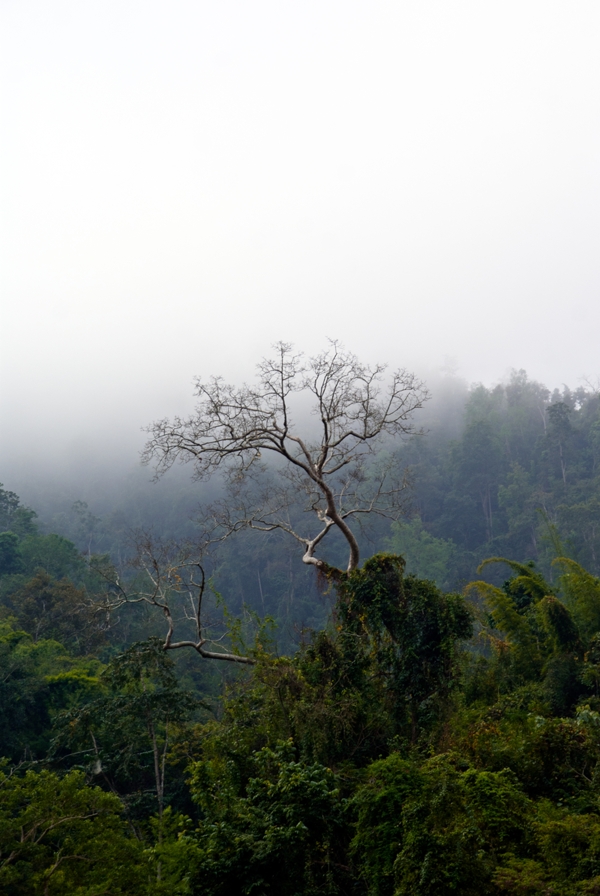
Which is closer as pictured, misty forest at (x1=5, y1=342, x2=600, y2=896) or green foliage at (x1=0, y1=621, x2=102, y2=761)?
misty forest at (x1=5, y1=342, x2=600, y2=896)

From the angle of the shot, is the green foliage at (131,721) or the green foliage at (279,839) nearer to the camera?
the green foliage at (279,839)

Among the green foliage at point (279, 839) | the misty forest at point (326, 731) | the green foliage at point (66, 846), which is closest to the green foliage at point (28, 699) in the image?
the misty forest at point (326, 731)

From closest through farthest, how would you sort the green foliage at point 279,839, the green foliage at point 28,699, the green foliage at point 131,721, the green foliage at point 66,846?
1. the green foliage at point 66,846
2. the green foliage at point 279,839
3. the green foliage at point 131,721
4. the green foliage at point 28,699

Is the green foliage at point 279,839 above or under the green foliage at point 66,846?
above

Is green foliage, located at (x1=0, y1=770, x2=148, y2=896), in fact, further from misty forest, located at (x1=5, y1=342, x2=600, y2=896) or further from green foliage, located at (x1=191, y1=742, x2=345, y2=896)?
green foliage, located at (x1=191, y1=742, x2=345, y2=896)

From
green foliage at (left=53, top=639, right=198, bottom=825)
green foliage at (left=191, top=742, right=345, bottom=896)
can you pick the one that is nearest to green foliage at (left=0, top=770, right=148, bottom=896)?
green foliage at (left=191, top=742, right=345, bottom=896)

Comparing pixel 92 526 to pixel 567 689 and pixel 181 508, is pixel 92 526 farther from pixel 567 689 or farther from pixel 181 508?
pixel 567 689

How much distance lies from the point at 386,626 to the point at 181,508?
5025cm

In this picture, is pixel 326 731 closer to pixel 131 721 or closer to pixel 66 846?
pixel 66 846

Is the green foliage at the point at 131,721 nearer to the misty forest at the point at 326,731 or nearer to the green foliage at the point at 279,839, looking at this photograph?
the misty forest at the point at 326,731

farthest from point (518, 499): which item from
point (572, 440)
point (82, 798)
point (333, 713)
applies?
point (82, 798)

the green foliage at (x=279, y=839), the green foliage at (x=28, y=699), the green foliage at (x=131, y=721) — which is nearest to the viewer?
the green foliage at (x=279, y=839)

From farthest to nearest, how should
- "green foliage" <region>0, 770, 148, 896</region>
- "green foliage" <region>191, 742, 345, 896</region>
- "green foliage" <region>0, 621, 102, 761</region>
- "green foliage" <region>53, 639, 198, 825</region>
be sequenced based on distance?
1. "green foliage" <region>0, 621, 102, 761</region>
2. "green foliage" <region>53, 639, 198, 825</region>
3. "green foliage" <region>191, 742, 345, 896</region>
4. "green foliage" <region>0, 770, 148, 896</region>

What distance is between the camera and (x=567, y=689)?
10.2 meters
